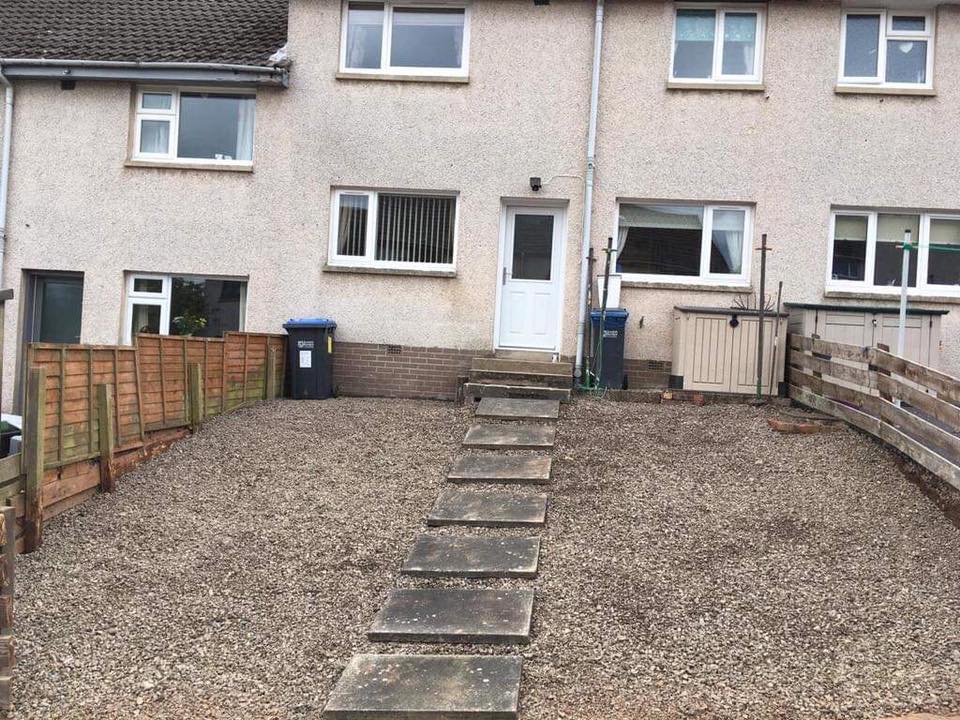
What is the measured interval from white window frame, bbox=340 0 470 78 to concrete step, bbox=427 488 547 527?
694 centimetres

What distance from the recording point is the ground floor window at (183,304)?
1298cm

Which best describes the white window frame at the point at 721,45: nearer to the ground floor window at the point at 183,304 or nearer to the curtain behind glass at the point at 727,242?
the curtain behind glass at the point at 727,242

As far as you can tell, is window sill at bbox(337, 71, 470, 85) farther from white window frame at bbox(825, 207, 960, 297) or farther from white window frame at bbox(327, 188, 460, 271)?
white window frame at bbox(825, 207, 960, 297)

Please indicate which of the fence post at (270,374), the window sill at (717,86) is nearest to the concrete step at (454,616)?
the fence post at (270,374)

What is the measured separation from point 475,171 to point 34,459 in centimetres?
733

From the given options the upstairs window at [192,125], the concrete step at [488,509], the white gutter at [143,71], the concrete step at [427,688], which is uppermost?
the white gutter at [143,71]

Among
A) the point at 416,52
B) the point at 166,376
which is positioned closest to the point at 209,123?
the point at 416,52

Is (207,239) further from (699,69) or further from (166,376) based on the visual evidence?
(699,69)

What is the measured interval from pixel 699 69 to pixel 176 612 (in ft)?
32.2

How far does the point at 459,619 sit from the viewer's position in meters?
5.45

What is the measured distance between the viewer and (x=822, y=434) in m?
9.14

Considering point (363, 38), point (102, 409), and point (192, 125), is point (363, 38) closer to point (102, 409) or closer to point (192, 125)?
point (192, 125)

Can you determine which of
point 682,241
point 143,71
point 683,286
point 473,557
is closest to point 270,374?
point 143,71

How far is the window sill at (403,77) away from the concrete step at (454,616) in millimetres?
8361
